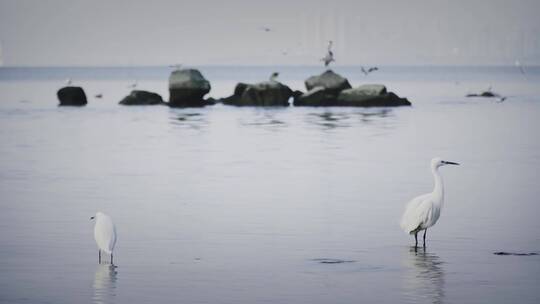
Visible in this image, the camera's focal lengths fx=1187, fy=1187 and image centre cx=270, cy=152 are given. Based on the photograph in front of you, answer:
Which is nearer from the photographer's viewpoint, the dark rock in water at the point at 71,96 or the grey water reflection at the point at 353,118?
the grey water reflection at the point at 353,118

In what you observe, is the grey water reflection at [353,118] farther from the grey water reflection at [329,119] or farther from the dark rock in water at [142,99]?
the dark rock in water at [142,99]

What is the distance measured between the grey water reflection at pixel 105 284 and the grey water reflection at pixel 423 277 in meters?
3.23

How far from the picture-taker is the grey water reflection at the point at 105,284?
41.9ft

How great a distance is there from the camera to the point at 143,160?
31391 mm

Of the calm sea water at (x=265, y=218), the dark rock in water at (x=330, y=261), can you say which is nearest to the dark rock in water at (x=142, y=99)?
the calm sea water at (x=265, y=218)

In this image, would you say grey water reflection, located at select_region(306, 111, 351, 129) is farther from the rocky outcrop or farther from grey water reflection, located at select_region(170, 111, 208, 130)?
grey water reflection, located at select_region(170, 111, 208, 130)

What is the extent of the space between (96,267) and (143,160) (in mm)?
16867

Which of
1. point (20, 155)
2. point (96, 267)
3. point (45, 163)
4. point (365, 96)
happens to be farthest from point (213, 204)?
point (365, 96)

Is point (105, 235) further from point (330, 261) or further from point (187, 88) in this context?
point (187, 88)

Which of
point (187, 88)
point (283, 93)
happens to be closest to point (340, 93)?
point (283, 93)

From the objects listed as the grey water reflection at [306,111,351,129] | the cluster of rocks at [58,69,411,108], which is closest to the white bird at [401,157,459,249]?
the grey water reflection at [306,111,351,129]

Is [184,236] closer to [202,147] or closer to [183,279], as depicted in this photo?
[183,279]

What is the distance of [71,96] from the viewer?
66000 mm

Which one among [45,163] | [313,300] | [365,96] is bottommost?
[313,300]
